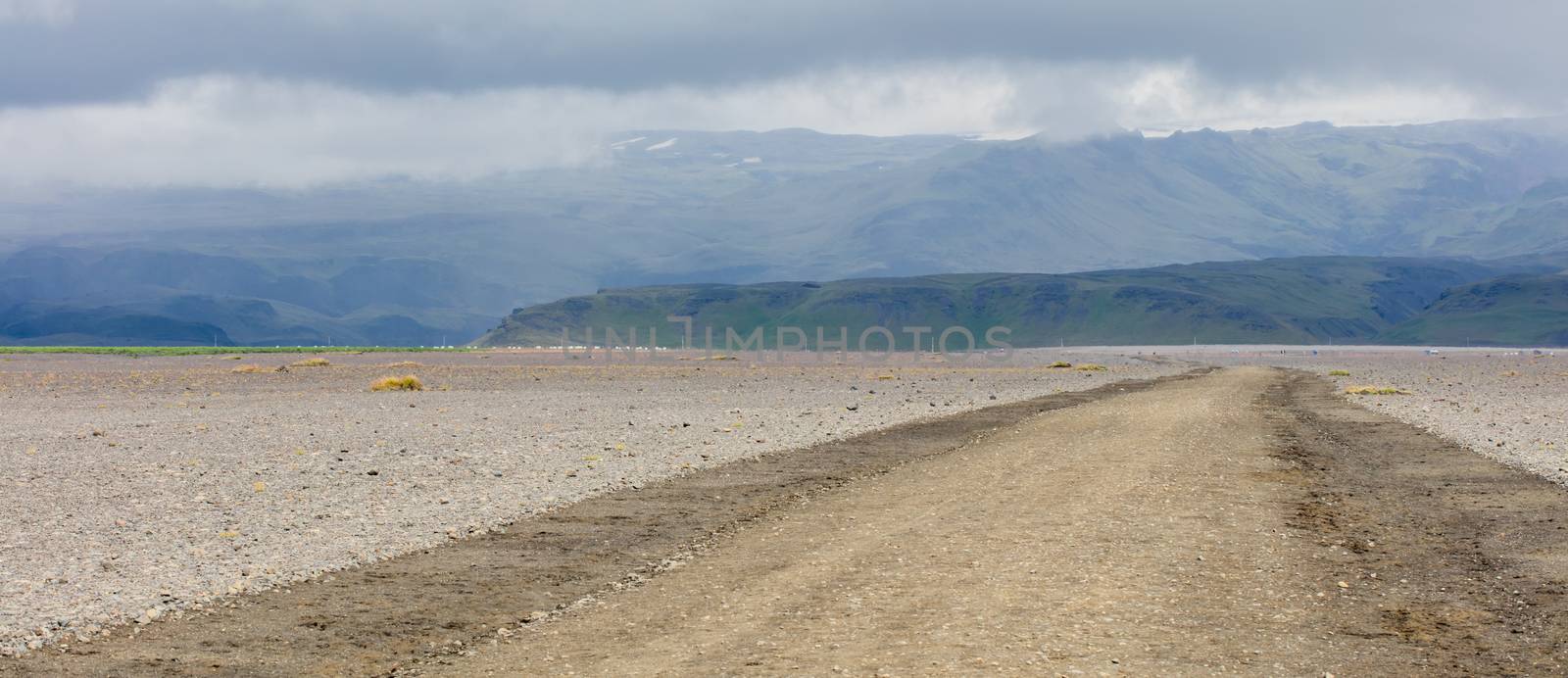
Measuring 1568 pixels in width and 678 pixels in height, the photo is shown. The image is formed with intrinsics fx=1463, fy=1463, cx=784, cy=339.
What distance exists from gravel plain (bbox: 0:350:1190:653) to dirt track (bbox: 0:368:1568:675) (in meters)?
0.89

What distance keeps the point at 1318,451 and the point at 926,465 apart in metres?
6.21

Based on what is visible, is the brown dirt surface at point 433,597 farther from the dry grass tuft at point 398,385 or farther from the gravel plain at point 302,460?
the dry grass tuft at point 398,385

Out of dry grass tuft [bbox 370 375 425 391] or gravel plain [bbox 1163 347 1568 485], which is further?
dry grass tuft [bbox 370 375 425 391]

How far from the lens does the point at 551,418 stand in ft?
95.7

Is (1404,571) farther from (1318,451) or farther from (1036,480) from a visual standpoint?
(1318,451)

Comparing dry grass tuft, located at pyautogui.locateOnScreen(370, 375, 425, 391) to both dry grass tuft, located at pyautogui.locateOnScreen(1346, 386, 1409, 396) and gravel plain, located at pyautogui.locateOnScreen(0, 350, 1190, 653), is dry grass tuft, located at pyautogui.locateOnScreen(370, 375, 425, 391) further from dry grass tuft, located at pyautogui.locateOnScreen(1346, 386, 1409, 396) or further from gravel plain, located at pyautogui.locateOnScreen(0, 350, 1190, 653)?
dry grass tuft, located at pyautogui.locateOnScreen(1346, 386, 1409, 396)

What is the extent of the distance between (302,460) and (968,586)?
12133 millimetres

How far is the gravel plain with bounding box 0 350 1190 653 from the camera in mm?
11508

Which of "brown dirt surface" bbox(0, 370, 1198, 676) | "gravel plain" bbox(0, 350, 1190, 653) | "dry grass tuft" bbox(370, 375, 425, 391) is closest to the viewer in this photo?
"brown dirt surface" bbox(0, 370, 1198, 676)

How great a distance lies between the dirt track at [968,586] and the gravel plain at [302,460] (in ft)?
2.93

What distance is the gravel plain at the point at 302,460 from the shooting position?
11.5 meters

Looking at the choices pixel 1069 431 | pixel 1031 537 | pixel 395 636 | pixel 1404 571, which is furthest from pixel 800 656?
pixel 1069 431

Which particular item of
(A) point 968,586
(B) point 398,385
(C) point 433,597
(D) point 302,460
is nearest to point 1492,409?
(D) point 302,460

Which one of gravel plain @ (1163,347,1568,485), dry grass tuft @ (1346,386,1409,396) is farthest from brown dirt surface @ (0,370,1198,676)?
dry grass tuft @ (1346,386,1409,396)
